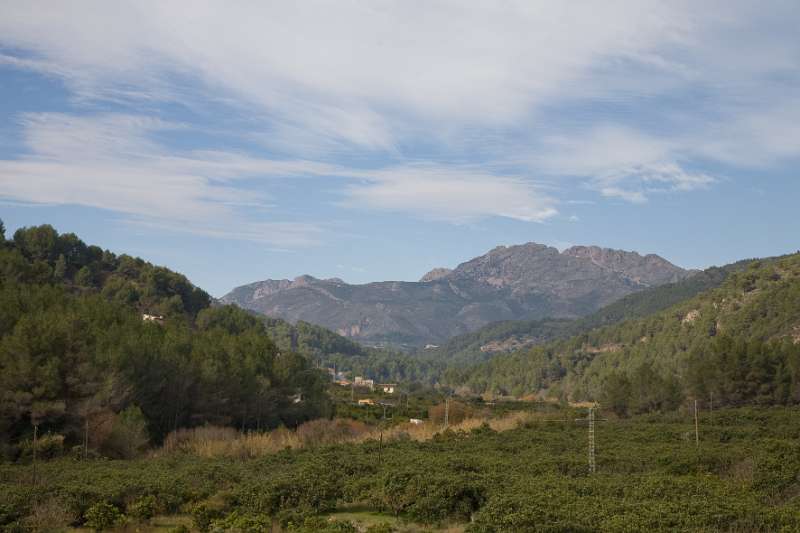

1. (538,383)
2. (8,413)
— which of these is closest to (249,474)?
(8,413)

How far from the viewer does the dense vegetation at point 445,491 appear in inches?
640

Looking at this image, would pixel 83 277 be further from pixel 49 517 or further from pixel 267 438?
pixel 49 517

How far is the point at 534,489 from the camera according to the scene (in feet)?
65.2

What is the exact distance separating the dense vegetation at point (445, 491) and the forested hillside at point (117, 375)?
5.31 metres

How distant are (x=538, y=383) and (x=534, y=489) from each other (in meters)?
118

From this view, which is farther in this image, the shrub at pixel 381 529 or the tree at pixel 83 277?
the tree at pixel 83 277

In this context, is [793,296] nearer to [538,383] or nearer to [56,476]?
[538,383]

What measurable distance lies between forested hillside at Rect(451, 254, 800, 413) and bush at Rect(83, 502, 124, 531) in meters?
56.8

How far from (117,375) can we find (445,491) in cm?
2283

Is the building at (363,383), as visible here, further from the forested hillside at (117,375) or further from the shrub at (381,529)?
the shrub at (381,529)

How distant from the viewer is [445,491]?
1986 cm

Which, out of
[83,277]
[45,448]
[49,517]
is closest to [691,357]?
[45,448]

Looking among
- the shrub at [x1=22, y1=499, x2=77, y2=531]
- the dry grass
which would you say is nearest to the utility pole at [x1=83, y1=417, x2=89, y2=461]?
the dry grass

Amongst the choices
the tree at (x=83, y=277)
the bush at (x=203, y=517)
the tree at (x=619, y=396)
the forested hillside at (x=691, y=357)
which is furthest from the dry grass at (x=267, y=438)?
the tree at (x=83, y=277)
